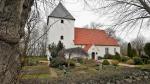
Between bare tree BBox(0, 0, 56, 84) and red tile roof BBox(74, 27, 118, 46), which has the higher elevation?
red tile roof BBox(74, 27, 118, 46)

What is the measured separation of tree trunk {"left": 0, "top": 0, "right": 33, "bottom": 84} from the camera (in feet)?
5.17

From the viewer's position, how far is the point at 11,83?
1671 millimetres

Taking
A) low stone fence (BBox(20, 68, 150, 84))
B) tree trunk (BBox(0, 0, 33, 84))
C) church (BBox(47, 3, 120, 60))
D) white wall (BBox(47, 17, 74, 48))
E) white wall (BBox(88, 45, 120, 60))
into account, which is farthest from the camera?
Answer: white wall (BBox(88, 45, 120, 60))

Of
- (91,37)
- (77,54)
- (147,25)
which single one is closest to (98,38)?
(91,37)

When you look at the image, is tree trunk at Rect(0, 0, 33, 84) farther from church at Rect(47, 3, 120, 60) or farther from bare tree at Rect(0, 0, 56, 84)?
church at Rect(47, 3, 120, 60)

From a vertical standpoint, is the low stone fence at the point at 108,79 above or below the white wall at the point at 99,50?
below

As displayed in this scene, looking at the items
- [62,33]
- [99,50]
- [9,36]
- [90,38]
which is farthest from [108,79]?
[90,38]

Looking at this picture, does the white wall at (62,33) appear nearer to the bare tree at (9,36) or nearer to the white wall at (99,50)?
the white wall at (99,50)

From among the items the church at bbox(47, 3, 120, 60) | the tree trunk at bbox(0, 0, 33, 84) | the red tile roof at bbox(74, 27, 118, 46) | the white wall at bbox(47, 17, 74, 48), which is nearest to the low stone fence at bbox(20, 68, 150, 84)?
the tree trunk at bbox(0, 0, 33, 84)

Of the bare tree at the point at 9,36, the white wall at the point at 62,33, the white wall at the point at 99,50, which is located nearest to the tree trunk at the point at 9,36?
the bare tree at the point at 9,36

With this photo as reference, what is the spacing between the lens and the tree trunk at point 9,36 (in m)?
1.58

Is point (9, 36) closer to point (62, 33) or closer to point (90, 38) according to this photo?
point (62, 33)

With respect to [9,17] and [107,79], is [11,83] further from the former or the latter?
[107,79]

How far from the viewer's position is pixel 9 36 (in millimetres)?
1584
